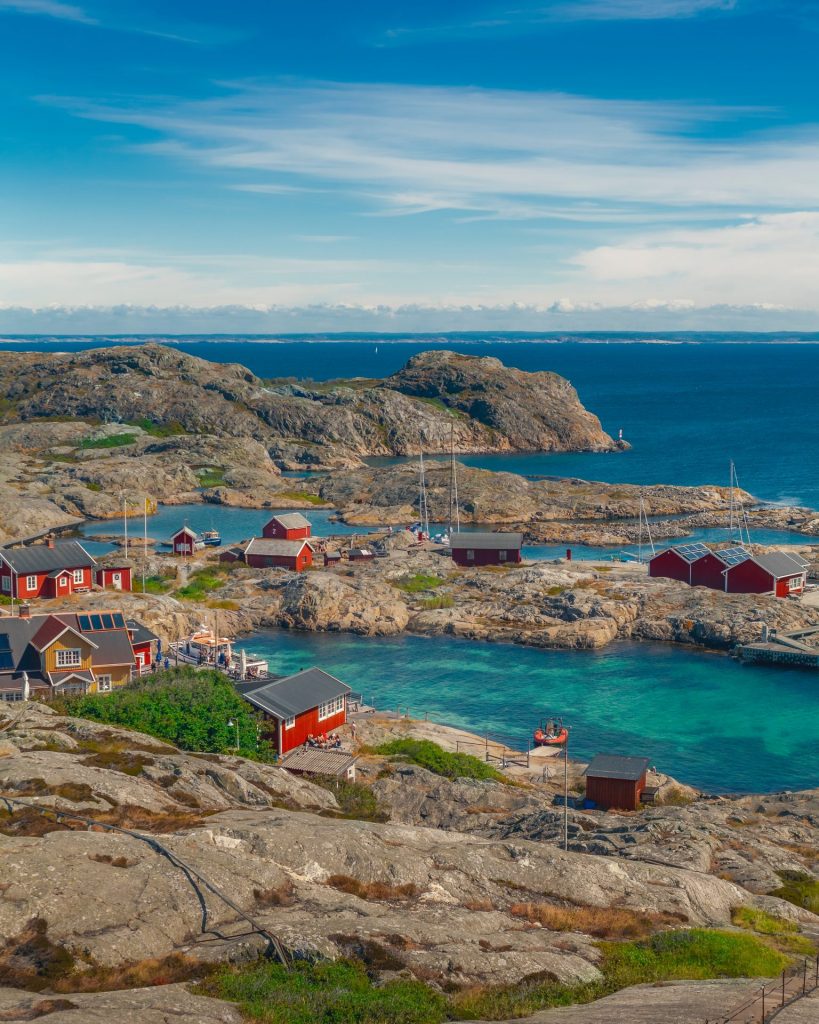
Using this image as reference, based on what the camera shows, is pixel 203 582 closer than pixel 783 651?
No

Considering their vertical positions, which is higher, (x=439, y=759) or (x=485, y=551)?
(x=485, y=551)

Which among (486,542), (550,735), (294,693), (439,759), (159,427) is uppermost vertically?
(159,427)

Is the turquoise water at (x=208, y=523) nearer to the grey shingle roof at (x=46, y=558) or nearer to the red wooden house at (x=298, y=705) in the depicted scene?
the grey shingle roof at (x=46, y=558)

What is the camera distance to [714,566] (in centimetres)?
7825

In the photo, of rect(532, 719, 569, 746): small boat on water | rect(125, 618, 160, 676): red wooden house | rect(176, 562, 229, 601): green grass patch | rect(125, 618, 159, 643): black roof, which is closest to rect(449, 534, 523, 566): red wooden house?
rect(176, 562, 229, 601): green grass patch

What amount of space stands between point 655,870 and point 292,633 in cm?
4828

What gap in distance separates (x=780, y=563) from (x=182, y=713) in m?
52.7

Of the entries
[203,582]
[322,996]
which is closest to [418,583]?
[203,582]

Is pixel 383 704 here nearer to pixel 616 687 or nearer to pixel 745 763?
pixel 616 687

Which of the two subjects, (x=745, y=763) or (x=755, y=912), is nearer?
(x=755, y=912)

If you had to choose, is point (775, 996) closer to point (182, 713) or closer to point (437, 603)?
point (182, 713)

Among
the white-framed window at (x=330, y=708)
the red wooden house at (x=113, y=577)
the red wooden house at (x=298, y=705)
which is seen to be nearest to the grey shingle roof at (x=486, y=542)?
the red wooden house at (x=113, y=577)

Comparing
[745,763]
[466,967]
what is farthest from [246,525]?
[466,967]

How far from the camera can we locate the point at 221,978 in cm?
1703
